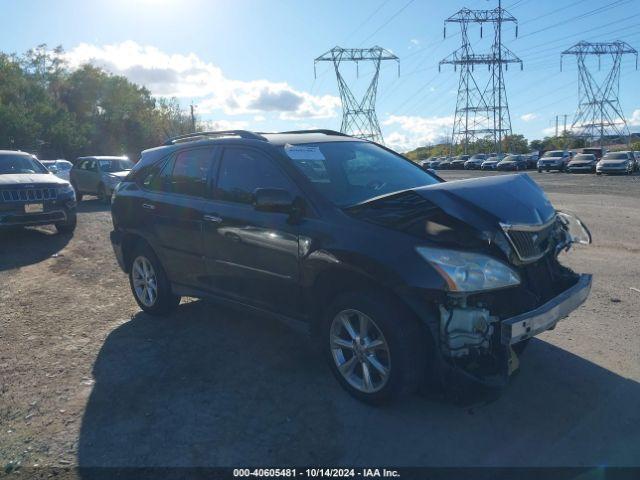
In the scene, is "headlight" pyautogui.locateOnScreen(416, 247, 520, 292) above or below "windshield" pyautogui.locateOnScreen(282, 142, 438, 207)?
below

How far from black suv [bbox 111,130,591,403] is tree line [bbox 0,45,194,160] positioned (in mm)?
37715

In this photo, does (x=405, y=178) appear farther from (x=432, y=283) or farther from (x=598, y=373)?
(x=598, y=373)

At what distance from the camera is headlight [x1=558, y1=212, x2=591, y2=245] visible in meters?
4.27

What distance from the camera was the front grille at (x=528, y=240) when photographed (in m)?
3.43

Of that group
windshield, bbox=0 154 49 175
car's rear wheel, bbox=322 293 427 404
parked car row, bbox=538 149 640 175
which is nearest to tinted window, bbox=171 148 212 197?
car's rear wheel, bbox=322 293 427 404

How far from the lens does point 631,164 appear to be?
36.1 m

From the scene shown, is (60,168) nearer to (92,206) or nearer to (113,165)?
(113,165)

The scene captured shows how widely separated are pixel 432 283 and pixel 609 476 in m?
1.38

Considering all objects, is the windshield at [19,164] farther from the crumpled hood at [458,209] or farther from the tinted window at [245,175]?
the crumpled hood at [458,209]

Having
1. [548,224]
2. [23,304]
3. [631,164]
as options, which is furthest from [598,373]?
[631,164]

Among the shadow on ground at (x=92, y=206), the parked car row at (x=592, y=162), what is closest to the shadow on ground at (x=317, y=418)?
the shadow on ground at (x=92, y=206)

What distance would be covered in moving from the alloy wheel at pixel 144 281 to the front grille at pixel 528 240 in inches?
143

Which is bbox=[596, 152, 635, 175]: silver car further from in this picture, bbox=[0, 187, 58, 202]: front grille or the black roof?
the black roof

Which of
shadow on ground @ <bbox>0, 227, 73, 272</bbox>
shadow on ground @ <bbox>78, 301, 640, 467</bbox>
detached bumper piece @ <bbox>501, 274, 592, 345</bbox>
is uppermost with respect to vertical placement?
detached bumper piece @ <bbox>501, 274, 592, 345</bbox>
